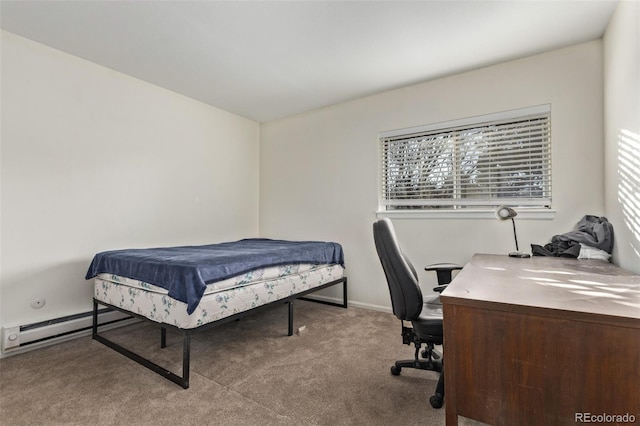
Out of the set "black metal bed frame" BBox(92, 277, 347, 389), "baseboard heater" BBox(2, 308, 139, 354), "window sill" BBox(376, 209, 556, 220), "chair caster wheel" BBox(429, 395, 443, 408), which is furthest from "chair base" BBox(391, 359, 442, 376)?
"baseboard heater" BBox(2, 308, 139, 354)

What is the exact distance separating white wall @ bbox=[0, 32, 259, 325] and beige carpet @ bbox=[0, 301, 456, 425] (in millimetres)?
655

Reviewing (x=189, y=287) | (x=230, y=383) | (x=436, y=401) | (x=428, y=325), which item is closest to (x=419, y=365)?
(x=436, y=401)

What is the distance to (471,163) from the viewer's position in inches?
117

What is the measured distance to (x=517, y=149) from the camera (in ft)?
9.05

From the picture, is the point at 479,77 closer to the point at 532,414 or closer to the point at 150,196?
the point at 532,414

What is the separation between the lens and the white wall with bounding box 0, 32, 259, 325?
237 cm

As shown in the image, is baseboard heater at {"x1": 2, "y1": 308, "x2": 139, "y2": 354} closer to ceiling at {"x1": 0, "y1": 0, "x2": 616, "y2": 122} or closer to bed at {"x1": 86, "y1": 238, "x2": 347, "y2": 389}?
bed at {"x1": 86, "y1": 238, "x2": 347, "y2": 389}

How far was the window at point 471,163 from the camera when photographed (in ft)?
8.78

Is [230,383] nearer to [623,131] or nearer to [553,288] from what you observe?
[553,288]

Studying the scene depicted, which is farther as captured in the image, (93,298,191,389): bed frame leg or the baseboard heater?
the baseboard heater

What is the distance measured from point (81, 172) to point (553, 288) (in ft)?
11.4

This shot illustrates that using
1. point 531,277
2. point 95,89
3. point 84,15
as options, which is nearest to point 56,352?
point 95,89

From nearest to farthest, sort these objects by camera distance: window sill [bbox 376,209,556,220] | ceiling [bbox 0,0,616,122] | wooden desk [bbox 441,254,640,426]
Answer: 1. wooden desk [bbox 441,254,640,426]
2. ceiling [bbox 0,0,616,122]
3. window sill [bbox 376,209,556,220]

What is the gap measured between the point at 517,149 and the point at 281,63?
2.27 m
